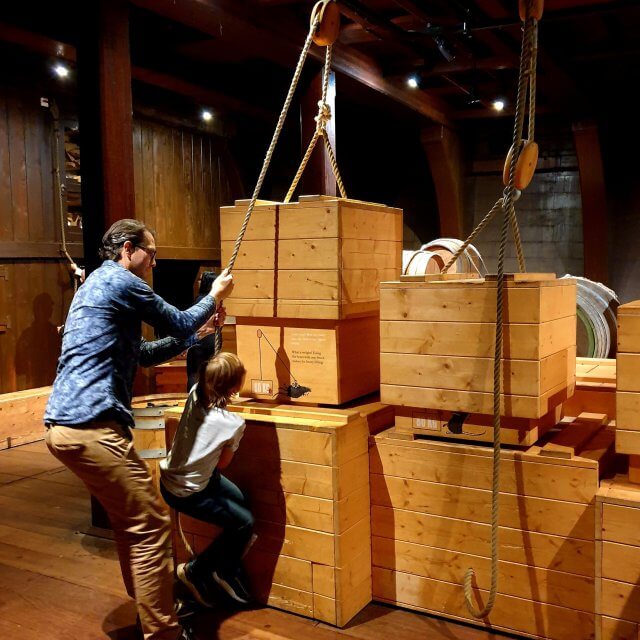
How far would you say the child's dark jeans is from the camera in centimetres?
340

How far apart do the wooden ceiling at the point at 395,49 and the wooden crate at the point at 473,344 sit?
3124 millimetres

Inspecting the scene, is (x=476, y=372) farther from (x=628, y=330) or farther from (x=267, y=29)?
(x=267, y=29)

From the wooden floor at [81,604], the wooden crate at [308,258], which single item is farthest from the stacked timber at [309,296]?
the wooden floor at [81,604]

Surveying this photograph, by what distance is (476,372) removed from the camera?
3.23 metres

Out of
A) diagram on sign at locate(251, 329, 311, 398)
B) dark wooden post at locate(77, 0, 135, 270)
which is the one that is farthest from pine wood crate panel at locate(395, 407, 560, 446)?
dark wooden post at locate(77, 0, 135, 270)

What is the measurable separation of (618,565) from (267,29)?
506 cm

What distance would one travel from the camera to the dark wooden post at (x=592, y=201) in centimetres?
1005

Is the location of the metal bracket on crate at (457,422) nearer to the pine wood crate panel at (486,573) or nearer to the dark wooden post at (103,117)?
the pine wood crate panel at (486,573)

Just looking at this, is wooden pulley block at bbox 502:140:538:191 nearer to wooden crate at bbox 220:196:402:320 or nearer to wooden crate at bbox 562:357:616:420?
wooden crate at bbox 220:196:402:320

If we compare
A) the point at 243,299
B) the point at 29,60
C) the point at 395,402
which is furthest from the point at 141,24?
the point at 395,402

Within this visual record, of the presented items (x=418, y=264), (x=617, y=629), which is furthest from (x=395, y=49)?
(x=617, y=629)

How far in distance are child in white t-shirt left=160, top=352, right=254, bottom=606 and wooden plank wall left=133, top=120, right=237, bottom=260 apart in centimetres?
670

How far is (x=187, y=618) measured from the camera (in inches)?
139

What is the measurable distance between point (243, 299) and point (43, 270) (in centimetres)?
528
